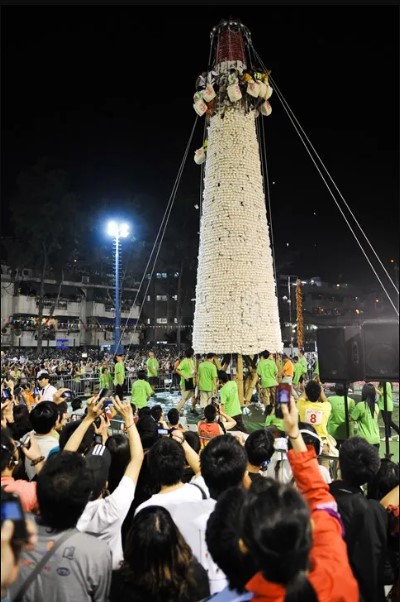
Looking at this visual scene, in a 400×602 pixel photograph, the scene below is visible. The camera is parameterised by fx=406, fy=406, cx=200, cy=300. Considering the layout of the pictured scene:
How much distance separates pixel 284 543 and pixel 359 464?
1.69 meters

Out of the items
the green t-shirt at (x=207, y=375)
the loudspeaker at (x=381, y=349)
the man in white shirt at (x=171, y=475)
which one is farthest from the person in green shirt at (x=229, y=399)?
the man in white shirt at (x=171, y=475)

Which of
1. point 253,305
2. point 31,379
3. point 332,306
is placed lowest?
point 31,379

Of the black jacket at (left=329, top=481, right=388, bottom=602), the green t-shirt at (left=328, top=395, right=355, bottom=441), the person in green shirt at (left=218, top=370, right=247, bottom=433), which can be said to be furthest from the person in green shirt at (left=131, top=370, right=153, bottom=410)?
the black jacket at (left=329, top=481, right=388, bottom=602)

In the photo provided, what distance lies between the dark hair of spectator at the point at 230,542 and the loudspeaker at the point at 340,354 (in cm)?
292

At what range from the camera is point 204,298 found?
14000 millimetres

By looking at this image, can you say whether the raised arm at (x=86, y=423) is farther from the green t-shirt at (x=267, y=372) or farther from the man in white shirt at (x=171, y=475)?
the green t-shirt at (x=267, y=372)

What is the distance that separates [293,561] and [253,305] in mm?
11862

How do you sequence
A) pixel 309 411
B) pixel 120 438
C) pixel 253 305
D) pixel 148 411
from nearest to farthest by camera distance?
1. pixel 120 438
2. pixel 309 411
3. pixel 148 411
4. pixel 253 305

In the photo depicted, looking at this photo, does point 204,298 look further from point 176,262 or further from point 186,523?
point 176,262

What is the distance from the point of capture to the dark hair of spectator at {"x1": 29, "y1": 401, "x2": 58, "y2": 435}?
466cm

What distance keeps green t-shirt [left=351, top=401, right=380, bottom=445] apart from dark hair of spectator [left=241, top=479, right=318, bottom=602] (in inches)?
215

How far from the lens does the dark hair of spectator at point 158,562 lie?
7.39 feet

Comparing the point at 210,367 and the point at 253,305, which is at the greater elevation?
the point at 253,305

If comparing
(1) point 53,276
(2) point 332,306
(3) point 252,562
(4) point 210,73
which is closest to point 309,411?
(3) point 252,562
